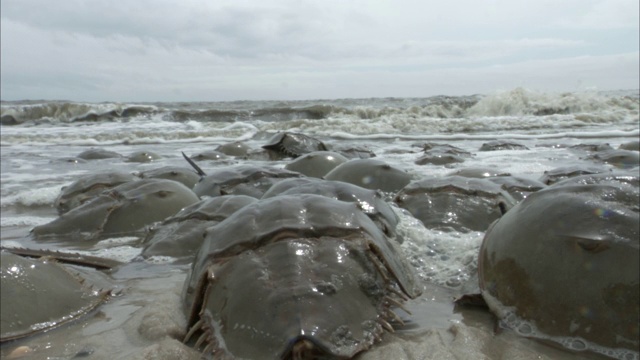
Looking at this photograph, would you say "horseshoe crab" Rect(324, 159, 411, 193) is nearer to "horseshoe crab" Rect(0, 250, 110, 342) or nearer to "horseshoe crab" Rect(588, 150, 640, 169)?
"horseshoe crab" Rect(0, 250, 110, 342)

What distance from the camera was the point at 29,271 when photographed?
2281 mm

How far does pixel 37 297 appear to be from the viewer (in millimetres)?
2213

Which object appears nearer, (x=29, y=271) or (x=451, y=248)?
(x=29, y=271)

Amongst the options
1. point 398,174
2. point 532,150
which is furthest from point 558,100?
point 398,174

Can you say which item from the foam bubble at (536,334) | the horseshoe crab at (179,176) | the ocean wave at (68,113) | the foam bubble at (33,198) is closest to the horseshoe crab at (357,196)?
the foam bubble at (536,334)

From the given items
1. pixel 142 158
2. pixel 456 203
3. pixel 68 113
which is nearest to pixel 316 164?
pixel 456 203

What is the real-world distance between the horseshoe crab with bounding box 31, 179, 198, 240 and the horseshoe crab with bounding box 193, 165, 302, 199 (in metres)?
0.27

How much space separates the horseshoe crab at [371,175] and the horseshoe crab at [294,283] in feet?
7.38

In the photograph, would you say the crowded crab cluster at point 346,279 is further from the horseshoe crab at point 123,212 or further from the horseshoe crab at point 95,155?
the horseshoe crab at point 95,155

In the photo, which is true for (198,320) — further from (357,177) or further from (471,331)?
(357,177)

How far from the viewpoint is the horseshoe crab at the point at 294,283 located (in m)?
1.66

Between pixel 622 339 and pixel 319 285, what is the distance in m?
0.96

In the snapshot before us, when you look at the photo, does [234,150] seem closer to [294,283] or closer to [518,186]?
[518,186]

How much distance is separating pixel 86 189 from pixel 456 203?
10.4 feet
